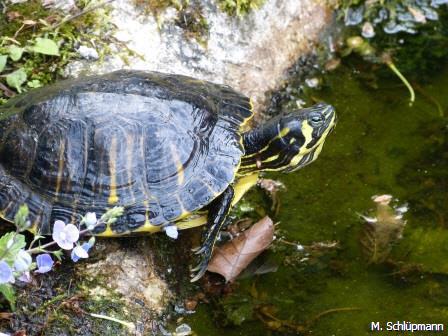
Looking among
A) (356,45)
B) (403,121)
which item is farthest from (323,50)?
(403,121)

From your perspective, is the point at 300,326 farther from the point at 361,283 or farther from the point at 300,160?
the point at 300,160

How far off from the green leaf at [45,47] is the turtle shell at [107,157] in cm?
66

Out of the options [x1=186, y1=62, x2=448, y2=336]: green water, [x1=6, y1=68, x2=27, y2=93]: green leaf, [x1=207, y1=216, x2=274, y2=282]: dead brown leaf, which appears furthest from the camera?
[x1=6, y1=68, x2=27, y2=93]: green leaf

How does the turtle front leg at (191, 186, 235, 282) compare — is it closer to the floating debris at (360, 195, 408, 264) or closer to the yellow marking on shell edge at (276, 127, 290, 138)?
the yellow marking on shell edge at (276, 127, 290, 138)

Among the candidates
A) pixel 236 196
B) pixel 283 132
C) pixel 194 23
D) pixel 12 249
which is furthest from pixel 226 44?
pixel 12 249

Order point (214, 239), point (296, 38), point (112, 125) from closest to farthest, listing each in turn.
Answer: point (112, 125)
point (214, 239)
point (296, 38)

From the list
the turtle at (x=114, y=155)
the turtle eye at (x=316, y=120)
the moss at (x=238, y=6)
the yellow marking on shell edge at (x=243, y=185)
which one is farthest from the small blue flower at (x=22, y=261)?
the moss at (x=238, y=6)

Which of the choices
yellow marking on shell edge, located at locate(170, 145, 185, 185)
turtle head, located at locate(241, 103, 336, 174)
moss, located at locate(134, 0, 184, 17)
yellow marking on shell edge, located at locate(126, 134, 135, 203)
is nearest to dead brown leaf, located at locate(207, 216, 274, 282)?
turtle head, located at locate(241, 103, 336, 174)

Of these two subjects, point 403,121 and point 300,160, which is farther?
point 403,121

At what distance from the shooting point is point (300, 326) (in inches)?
139

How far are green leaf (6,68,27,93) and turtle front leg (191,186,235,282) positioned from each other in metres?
1.40

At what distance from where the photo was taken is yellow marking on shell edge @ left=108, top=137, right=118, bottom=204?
3.36 meters

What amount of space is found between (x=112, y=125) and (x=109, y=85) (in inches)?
9.7

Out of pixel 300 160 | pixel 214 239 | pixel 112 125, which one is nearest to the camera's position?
pixel 112 125
